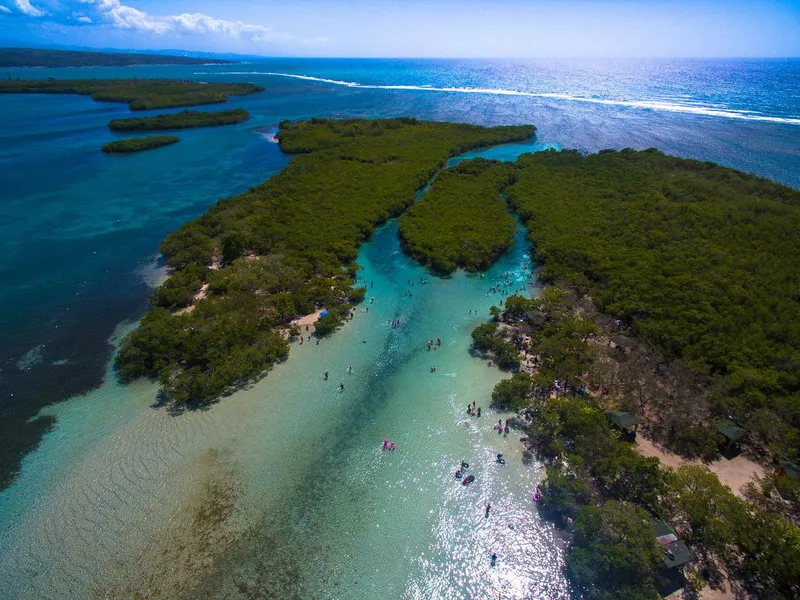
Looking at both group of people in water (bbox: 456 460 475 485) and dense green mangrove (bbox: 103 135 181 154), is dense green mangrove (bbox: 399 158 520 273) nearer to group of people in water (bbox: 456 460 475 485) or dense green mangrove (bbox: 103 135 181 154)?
group of people in water (bbox: 456 460 475 485)

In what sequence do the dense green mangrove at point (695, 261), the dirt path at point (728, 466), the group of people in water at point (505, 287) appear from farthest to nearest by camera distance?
the group of people in water at point (505, 287)
the dense green mangrove at point (695, 261)
the dirt path at point (728, 466)

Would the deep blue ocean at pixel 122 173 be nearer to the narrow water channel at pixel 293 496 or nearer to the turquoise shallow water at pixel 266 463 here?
the turquoise shallow water at pixel 266 463

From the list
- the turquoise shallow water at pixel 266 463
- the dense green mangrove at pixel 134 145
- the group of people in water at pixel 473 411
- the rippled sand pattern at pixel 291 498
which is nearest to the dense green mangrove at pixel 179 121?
the dense green mangrove at pixel 134 145

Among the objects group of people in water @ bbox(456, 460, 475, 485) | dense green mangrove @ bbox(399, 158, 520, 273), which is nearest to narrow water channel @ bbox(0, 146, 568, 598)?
group of people in water @ bbox(456, 460, 475, 485)

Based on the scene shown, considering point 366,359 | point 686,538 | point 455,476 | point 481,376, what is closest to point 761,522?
point 686,538

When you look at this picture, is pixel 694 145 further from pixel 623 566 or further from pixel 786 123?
pixel 623 566

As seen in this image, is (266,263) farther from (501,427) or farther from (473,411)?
(501,427)
